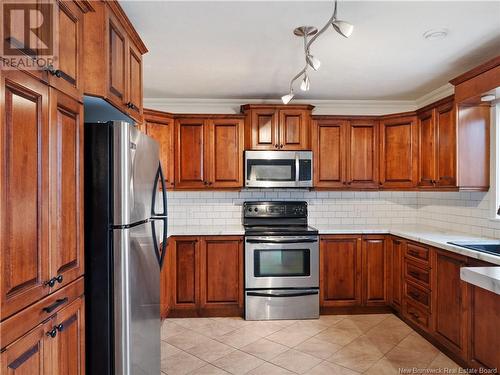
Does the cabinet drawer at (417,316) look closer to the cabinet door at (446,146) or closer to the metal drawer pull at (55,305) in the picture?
the cabinet door at (446,146)

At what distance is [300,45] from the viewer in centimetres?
259

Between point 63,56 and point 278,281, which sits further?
point 278,281

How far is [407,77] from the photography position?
3377 mm

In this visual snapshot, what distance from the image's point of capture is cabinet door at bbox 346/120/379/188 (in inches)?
160

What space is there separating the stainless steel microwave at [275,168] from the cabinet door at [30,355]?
2808 mm

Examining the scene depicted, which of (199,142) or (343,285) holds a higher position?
(199,142)

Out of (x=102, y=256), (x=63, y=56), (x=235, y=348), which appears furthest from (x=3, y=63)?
(x=235, y=348)

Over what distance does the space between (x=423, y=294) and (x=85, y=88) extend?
3.22 metres

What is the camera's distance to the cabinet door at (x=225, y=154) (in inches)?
156

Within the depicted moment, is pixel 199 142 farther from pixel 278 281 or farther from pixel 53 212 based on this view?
pixel 53 212

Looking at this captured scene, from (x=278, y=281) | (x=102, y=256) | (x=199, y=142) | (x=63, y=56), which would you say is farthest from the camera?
(x=199, y=142)

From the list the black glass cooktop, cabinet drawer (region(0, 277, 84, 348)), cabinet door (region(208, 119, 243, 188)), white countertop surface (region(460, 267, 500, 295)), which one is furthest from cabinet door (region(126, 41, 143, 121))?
white countertop surface (region(460, 267, 500, 295))

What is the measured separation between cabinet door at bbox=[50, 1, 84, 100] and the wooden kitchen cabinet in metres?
2.09

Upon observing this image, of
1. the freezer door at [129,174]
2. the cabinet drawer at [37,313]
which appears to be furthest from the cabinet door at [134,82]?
the cabinet drawer at [37,313]
